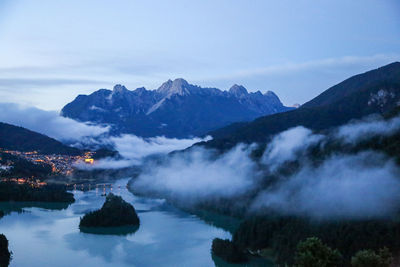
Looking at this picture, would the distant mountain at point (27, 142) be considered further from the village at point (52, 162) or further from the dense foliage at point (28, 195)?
the dense foliage at point (28, 195)

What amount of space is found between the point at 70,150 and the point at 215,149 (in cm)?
6411

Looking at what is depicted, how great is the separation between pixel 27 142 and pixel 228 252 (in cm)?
14266

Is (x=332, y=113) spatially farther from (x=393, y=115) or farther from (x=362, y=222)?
(x=362, y=222)

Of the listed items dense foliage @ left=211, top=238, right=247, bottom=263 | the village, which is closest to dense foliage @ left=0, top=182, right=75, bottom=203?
the village

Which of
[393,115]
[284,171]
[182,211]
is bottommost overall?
[182,211]

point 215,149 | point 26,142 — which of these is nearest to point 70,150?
point 26,142

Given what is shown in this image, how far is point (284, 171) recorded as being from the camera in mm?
79000

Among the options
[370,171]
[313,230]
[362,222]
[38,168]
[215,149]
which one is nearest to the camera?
[362,222]

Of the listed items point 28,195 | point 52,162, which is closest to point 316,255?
point 28,195

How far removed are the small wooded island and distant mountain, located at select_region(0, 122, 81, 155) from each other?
106m

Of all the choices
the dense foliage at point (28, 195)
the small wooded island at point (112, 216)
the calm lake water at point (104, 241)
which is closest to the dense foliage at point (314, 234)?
the calm lake water at point (104, 241)

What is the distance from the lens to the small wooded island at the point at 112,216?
202ft

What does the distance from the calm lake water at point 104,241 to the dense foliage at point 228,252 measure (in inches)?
33.9

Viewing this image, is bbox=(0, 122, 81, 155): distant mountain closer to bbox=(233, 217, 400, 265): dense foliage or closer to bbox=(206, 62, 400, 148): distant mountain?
bbox=(206, 62, 400, 148): distant mountain
